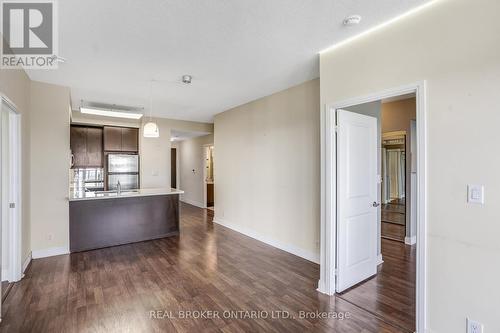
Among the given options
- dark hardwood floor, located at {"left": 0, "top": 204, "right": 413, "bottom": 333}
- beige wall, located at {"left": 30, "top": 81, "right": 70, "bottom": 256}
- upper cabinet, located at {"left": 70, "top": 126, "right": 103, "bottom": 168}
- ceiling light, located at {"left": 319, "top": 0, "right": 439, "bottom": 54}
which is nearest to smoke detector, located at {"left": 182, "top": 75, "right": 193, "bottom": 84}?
ceiling light, located at {"left": 319, "top": 0, "right": 439, "bottom": 54}

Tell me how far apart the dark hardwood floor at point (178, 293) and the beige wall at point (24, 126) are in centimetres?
48

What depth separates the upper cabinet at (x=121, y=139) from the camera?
599 centimetres

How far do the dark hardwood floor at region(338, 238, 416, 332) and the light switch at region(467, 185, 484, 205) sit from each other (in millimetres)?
1294

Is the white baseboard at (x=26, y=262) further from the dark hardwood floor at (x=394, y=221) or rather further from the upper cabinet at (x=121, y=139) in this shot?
the dark hardwood floor at (x=394, y=221)

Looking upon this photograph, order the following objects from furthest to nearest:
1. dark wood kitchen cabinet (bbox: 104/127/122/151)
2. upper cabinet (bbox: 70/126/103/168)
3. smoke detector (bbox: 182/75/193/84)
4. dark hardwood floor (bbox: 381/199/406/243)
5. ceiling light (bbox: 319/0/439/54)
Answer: dark wood kitchen cabinet (bbox: 104/127/122/151), upper cabinet (bbox: 70/126/103/168), dark hardwood floor (bbox: 381/199/406/243), smoke detector (bbox: 182/75/193/84), ceiling light (bbox: 319/0/439/54)

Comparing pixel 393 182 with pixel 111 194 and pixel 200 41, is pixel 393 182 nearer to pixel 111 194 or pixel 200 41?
pixel 200 41

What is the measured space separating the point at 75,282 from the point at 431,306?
12.6 feet

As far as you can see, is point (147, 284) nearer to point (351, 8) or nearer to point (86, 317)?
point (86, 317)

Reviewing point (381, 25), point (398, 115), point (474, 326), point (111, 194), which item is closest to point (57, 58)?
point (111, 194)

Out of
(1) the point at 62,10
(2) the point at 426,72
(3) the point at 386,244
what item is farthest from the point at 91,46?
(3) the point at 386,244

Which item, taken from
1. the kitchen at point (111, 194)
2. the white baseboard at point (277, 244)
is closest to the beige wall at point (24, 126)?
the kitchen at point (111, 194)

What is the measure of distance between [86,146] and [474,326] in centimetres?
720

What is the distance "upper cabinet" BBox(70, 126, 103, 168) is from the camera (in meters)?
5.74

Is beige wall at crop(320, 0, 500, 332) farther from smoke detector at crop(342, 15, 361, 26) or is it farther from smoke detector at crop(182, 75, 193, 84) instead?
smoke detector at crop(182, 75, 193, 84)
